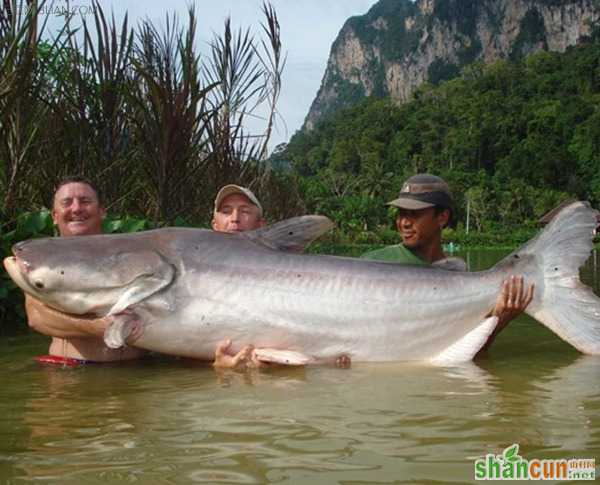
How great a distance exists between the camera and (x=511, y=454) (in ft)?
7.48

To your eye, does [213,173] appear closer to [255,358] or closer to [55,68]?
[55,68]

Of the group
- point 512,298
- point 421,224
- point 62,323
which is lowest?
point 62,323

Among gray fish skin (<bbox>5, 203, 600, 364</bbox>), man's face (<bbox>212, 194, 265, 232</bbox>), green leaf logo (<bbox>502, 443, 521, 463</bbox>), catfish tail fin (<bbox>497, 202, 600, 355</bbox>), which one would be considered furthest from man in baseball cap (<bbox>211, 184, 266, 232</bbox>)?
green leaf logo (<bbox>502, 443, 521, 463</bbox>)

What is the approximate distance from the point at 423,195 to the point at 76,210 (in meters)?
2.28

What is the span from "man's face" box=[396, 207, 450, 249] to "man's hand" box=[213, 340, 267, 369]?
1.62 metres

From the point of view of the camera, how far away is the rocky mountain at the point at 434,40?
5044 inches

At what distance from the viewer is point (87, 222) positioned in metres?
4.53

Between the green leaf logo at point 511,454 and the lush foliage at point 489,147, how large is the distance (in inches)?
2110

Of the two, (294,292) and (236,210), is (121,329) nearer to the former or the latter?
(294,292)

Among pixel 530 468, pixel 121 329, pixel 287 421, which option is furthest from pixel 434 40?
A: pixel 530 468

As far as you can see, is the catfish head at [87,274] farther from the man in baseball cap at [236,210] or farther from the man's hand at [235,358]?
the man in baseball cap at [236,210]

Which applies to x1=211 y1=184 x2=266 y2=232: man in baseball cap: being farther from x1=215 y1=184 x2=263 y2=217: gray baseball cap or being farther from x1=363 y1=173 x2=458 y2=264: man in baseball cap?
x1=363 y1=173 x2=458 y2=264: man in baseball cap

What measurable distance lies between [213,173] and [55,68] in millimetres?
2215

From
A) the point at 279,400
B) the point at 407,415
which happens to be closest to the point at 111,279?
the point at 279,400
